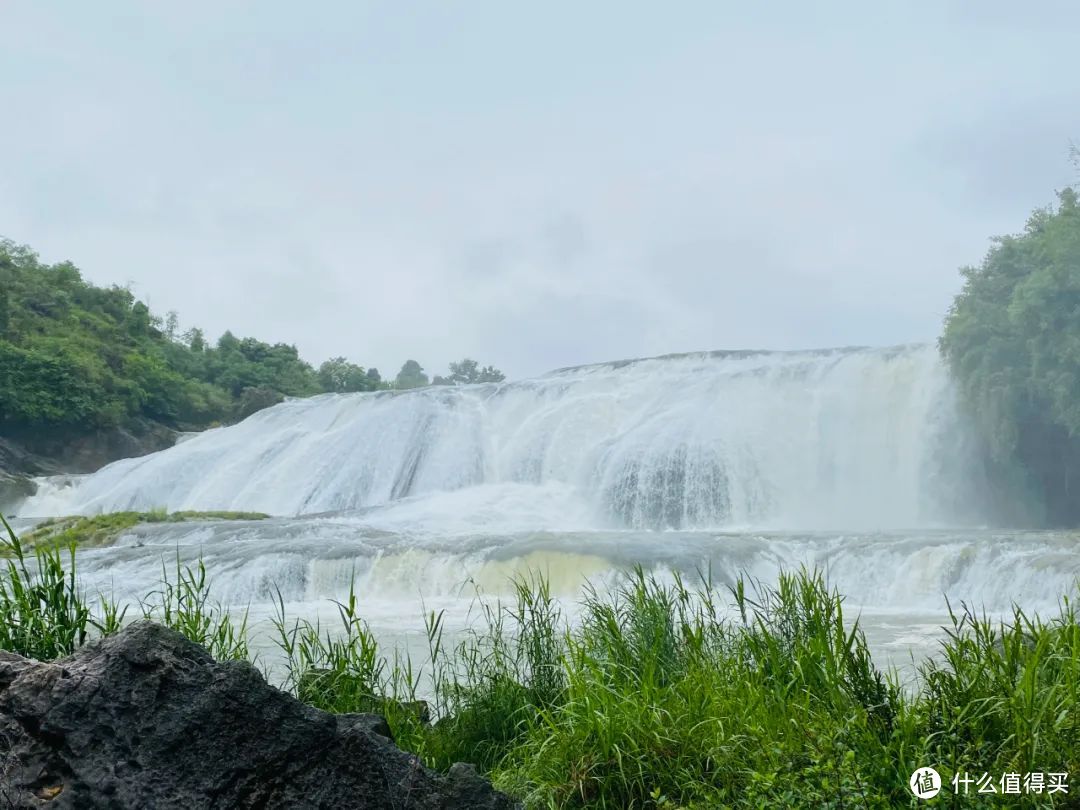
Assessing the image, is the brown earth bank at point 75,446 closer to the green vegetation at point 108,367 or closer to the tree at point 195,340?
the green vegetation at point 108,367

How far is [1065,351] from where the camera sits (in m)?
18.7

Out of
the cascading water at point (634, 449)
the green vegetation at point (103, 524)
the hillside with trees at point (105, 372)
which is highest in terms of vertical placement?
the hillside with trees at point (105, 372)

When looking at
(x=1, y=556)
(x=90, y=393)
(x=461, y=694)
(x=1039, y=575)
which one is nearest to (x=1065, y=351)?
(x=1039, y=575)

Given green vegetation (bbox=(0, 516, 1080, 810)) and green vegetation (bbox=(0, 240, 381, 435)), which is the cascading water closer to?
green vegetation (bbox=(0, 240, 381, 435))

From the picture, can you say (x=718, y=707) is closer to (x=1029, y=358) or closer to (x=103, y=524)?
(x=103, y=524)

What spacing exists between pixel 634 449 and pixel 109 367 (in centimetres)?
2849

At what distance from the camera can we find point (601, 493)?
73.0ft

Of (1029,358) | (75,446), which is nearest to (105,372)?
(75,446)

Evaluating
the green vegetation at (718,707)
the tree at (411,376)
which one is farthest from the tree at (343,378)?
the green vegetation at (718,707)

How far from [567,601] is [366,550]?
3316 mm

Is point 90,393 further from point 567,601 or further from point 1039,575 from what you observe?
point 1039,575

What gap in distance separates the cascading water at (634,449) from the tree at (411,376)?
46859 millimetres

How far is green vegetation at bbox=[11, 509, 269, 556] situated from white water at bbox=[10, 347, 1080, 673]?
0.63 m

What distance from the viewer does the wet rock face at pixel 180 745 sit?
2.72 m
